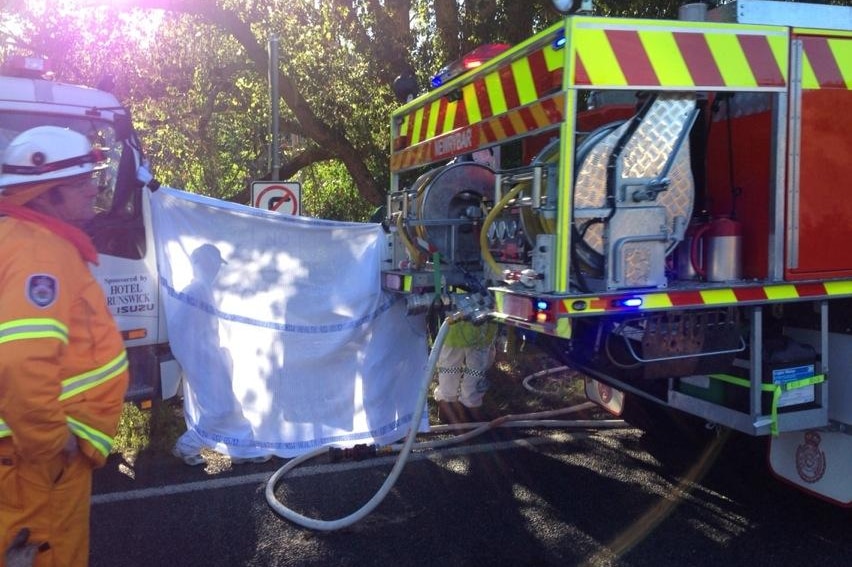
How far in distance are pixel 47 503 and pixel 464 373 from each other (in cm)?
→ 387

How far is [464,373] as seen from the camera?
6035mm

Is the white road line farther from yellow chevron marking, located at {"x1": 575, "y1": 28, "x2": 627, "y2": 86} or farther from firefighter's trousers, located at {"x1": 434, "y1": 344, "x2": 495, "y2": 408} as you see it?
yellow chevron marking, located at {"x1": 575, "y1": 28, "x2": 627, "y2": 86}

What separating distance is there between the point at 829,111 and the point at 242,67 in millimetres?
8901

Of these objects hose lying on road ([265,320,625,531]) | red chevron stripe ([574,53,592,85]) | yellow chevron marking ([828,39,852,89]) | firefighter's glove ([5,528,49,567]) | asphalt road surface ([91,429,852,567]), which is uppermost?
yellow chevron marking ([828,39,852,89])

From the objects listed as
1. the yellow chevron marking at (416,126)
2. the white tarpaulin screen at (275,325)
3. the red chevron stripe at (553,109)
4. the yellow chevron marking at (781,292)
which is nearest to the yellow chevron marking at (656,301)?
the yellow chevron marking at (781,292)

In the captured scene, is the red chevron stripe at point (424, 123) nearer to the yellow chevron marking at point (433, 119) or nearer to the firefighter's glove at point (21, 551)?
the yellow chevron marking at point (433, 119)

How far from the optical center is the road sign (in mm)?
7215

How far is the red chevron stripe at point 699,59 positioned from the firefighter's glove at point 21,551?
2961mm

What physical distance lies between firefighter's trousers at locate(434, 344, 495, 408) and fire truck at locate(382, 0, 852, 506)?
1774 millimetres

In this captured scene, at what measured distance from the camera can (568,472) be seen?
16.4ft

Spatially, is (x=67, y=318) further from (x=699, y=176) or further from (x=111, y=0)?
(x=111, y=0)

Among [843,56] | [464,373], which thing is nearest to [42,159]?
[843,56]

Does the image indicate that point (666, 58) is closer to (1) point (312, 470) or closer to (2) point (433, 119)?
(2) point (433, 119)

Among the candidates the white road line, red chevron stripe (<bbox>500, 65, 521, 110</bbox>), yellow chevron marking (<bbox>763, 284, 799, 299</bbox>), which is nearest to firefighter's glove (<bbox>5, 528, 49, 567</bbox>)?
the white road line
